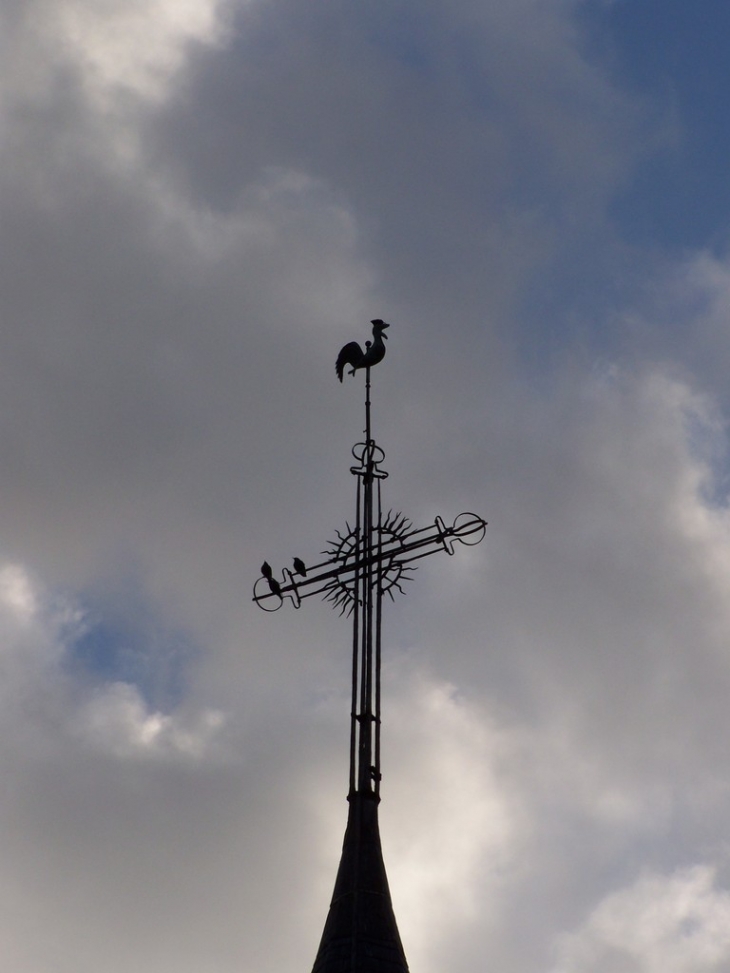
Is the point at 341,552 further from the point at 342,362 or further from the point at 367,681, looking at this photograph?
the point at 342,362

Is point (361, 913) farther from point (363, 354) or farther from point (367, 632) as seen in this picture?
point (363, 354)

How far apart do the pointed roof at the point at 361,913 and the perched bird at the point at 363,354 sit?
7.31 metres

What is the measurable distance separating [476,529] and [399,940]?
601 centimetres

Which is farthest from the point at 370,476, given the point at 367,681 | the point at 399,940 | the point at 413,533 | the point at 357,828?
the point at 399,940

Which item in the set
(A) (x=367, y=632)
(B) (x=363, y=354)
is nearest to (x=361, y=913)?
(A) (x=367, y=632)

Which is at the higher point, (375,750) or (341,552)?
(341,552)

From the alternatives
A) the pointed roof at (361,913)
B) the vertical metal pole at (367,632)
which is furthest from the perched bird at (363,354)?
the pointed roof at (361,913)

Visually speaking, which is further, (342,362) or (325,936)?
(342,362)

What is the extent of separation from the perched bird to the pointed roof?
Answer: 24.0 ft

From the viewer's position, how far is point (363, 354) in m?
26.6

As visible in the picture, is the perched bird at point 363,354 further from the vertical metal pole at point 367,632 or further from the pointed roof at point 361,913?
the pointed roof at point 361,913

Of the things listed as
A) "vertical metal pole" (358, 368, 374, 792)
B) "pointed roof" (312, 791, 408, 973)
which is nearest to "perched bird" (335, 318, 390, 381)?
"vertical metal pole" (358, 368, 374, 792)

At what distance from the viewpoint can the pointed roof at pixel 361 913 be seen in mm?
20156

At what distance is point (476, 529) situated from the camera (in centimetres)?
2409
